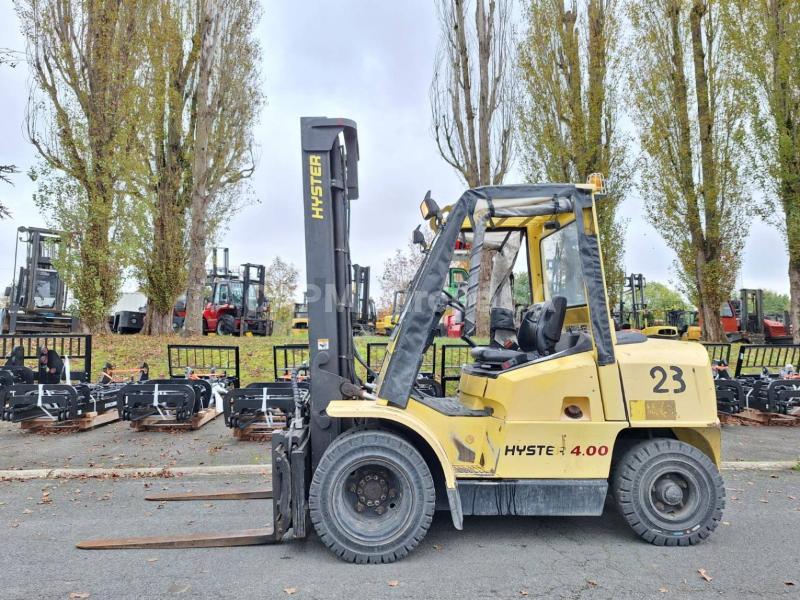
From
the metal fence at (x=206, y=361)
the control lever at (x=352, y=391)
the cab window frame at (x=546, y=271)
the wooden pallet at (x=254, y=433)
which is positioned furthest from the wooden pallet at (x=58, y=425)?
the cab window frame at (x=546, y=271)

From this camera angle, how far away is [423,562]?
162 inches

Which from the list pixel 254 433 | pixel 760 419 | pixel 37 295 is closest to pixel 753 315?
pixel 760 419

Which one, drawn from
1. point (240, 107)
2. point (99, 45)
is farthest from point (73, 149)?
point (240, 107)

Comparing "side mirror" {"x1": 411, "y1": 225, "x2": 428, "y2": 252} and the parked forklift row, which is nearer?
"side mirror" {"x1": 411, "y1": 225, "x2": 428, "y2": 252}

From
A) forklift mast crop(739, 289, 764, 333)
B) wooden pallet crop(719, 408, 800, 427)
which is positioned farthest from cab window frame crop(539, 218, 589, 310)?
forklift mast crop(739, 289, 764, 333)

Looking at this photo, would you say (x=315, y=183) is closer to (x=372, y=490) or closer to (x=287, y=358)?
(x=372, y=490)

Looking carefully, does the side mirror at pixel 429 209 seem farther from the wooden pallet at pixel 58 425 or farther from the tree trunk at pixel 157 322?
the tree trunk at pixel 157 322

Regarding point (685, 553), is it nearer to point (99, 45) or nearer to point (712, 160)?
point (712, 160)

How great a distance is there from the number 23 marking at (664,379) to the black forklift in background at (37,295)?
2087cm

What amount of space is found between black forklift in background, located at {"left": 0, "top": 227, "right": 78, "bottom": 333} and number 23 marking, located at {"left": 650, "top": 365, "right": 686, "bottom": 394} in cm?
2087

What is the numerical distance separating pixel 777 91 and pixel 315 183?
19027 millimetres

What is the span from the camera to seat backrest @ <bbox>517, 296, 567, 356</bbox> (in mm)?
4598

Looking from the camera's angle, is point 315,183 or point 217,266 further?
point 217,266

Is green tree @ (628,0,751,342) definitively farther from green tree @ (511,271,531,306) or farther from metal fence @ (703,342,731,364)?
green tree @ (511,271,531,306)
